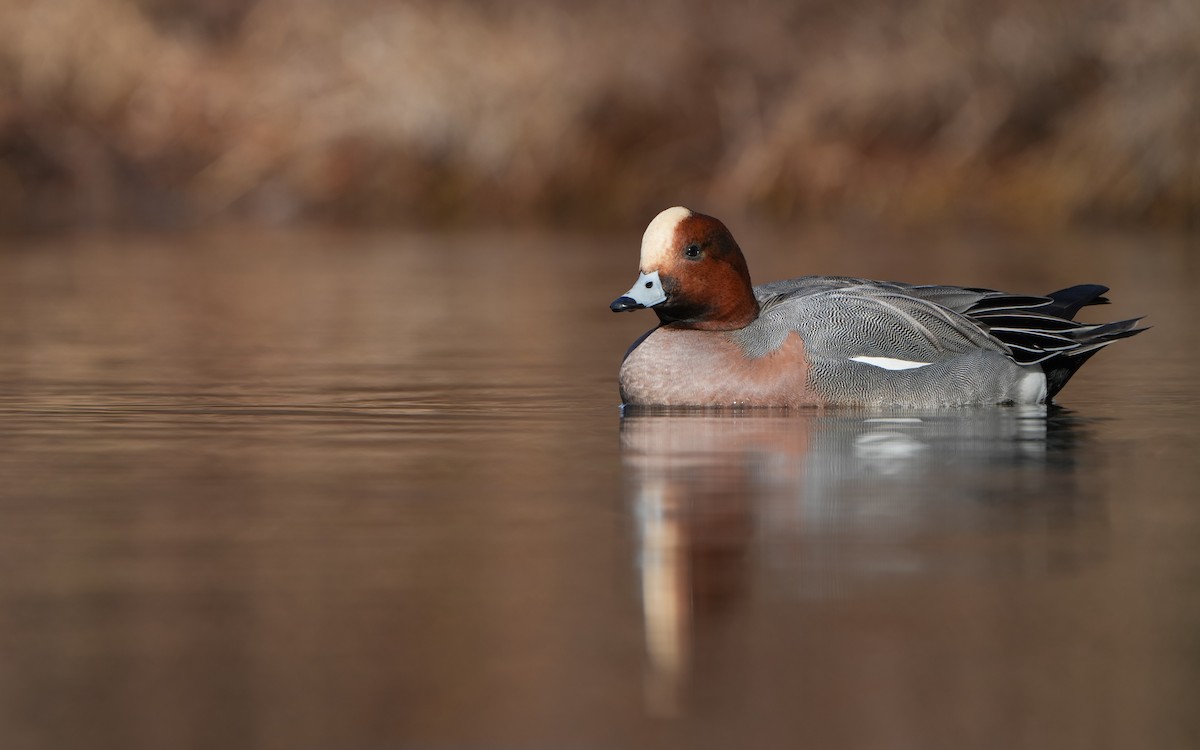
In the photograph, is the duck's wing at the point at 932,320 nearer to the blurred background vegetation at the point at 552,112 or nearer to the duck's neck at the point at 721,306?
the duck's neck at the point at 721,306

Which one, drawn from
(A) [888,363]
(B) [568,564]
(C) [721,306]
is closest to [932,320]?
(A) [888,363]

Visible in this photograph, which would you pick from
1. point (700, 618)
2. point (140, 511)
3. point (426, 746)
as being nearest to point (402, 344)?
point (140, 511)

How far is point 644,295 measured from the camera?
775cm

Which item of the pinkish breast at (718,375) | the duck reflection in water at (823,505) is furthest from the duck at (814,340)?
the duck reflection in water at (823,505)

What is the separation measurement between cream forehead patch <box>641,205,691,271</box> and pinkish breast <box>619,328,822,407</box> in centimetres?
31

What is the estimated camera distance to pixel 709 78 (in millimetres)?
23438

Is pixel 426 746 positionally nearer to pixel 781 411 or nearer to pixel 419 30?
pixel 781 411

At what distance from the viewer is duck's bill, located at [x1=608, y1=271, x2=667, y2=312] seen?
7.63 m

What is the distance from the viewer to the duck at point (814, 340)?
7.73 meters

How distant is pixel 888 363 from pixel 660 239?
93 centimetres

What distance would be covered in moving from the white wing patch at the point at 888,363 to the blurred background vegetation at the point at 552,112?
12824mm

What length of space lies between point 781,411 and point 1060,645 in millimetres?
3746

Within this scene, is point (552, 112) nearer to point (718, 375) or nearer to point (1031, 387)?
point (1031, 387)

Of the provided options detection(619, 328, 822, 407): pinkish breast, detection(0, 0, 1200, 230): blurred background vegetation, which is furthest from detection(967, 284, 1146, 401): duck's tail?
detection(0, 0, 1200, 230): blurred background vegetation
